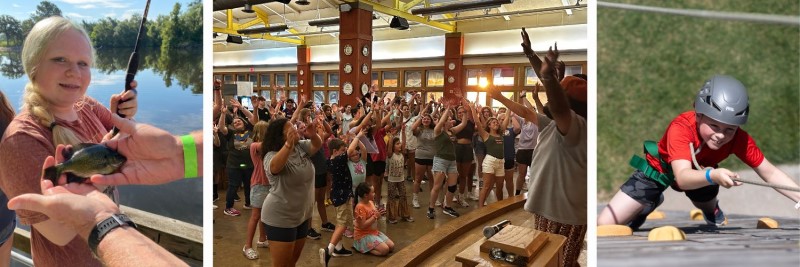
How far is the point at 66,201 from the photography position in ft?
3.99

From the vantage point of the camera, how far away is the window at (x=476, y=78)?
257 centimetres

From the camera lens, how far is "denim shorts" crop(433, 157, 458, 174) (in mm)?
2805

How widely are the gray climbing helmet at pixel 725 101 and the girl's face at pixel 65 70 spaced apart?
5.82 feet

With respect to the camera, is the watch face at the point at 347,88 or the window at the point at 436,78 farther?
the watch face at the point at 347,88

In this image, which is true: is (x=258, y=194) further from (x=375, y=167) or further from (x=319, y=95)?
(x=319, y=95)

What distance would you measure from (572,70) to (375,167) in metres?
1.64

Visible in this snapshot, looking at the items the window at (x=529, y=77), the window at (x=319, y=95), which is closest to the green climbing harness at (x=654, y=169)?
the window at (x=529, y=77)

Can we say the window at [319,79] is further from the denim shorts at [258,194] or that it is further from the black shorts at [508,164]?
the denim shorts at [258,194]

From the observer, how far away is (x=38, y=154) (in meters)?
1.23

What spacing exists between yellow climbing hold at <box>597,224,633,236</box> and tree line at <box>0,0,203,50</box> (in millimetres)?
1484

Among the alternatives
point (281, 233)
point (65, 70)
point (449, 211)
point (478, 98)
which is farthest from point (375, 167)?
point (65, 70)

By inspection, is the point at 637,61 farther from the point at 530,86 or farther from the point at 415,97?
Result: the point at 415,97

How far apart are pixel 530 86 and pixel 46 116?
1.84 meters

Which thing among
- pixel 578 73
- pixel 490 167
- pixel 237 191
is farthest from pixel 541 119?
pixel 490 167
